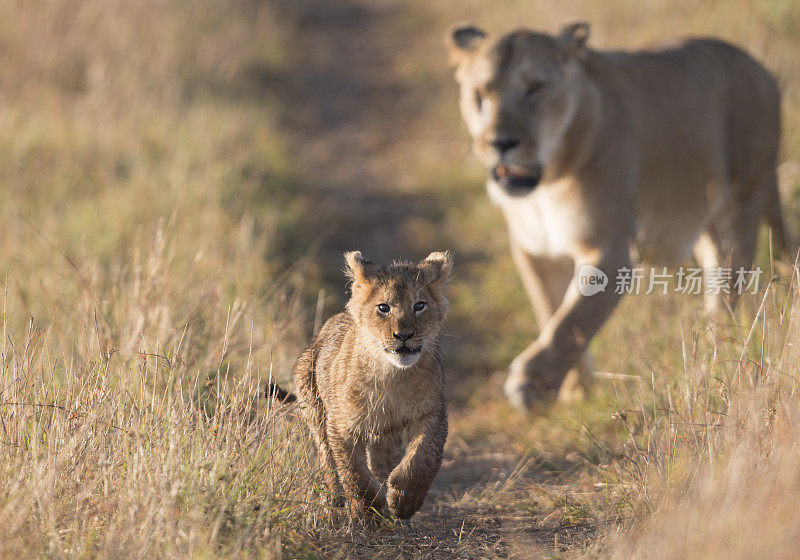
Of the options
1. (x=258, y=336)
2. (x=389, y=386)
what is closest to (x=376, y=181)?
(x=258, y=336)

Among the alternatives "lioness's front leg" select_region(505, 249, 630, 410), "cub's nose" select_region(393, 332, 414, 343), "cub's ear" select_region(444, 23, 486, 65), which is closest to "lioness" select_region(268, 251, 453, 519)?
"cub's nose" select_region(393, 332, 414, 343)

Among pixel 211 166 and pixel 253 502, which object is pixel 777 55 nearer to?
pixel 211 166

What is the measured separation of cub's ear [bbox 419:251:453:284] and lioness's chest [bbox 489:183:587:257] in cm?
196

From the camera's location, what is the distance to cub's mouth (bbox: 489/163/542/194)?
5.40 m

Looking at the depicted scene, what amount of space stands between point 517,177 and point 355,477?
242cm

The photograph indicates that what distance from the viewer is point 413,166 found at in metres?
10.0

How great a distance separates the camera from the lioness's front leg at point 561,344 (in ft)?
16.4

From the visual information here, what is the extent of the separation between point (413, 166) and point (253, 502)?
7059 millimetres

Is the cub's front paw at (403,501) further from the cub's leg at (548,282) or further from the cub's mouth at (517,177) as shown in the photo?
the cub's leg at (548,282)

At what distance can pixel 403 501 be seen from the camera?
3400 millimetres

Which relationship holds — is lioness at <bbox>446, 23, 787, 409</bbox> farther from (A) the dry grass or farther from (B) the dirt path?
(B) the dirt path

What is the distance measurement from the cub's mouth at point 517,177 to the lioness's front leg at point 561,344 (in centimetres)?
55

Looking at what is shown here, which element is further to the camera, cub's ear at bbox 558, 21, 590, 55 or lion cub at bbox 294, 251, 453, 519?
cub's ear at bbox 558, 21, 590, 55

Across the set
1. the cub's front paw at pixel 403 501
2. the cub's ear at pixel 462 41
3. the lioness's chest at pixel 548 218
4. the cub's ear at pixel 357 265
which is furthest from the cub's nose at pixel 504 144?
the cub's front paw at pixel 403 501
